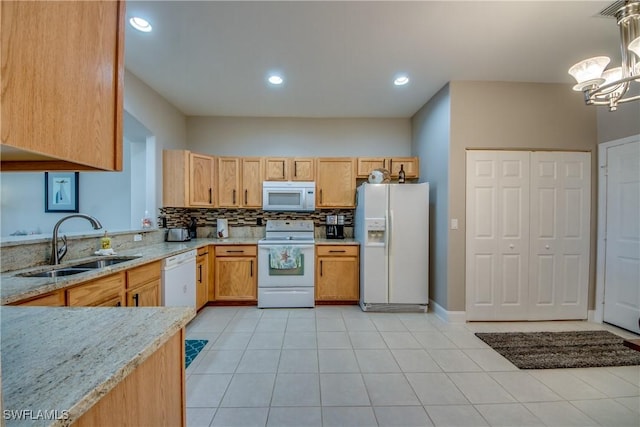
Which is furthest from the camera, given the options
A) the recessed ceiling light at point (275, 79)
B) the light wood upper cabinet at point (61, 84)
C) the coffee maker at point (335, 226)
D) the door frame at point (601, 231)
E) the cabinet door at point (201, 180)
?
the coffee maker at point (335, 226)

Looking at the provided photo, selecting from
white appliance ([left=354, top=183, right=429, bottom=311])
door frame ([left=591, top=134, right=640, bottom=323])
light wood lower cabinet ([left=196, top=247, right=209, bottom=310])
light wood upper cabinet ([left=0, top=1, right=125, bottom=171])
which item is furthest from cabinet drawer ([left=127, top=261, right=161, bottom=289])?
door frame ([left=591, top=134, right=640, bottom=323])

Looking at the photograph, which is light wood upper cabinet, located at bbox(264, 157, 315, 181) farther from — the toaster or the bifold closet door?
the bifold closet door

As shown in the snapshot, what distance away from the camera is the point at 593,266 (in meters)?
3.24

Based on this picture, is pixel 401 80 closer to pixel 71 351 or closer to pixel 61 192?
pixel 71 351

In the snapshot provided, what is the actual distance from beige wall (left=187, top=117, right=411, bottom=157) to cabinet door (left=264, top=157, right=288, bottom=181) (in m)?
0.30

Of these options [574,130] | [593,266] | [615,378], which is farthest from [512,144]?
[615,378]

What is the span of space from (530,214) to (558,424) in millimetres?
2196

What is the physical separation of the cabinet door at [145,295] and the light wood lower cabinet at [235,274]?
3.81 feet

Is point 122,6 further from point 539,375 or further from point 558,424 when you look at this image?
point 539,375

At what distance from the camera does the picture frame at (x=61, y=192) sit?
13.0 feet

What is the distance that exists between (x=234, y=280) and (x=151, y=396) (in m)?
3.03

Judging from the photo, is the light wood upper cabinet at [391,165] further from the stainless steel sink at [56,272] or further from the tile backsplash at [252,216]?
the stainless steel sink at [56,272]

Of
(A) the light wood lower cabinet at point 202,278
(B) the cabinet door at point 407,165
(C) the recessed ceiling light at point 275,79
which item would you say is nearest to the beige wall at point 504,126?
(B) the cabinet door at point 407,165

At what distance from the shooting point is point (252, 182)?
4.08m
